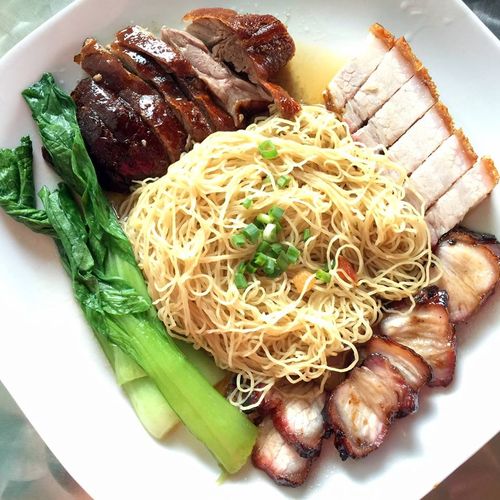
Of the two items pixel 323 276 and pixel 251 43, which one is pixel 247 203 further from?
pixel 251 43

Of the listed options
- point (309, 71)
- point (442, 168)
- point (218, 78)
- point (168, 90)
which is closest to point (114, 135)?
point (168, 90)

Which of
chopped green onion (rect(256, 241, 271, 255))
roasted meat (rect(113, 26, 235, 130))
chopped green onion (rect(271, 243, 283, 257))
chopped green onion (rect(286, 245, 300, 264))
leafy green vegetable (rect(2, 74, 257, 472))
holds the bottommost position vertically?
leafy green vegetable (rect(2, 74, 257, 472))

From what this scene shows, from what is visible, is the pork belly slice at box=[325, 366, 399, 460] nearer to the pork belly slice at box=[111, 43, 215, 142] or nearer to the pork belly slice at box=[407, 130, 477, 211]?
the pork belly slice at box=[407, 130, 477, 211]

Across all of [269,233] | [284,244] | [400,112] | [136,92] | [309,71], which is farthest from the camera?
[309,71]

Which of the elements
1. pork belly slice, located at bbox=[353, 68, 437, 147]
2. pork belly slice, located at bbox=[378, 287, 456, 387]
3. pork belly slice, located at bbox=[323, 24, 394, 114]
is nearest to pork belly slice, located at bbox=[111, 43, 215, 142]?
pork belly slice, located at bbox=[323, 24, 394, 114]

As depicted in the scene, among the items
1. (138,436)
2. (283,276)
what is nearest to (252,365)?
(283,276)

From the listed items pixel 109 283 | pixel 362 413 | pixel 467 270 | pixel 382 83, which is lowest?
pixel 109 283
